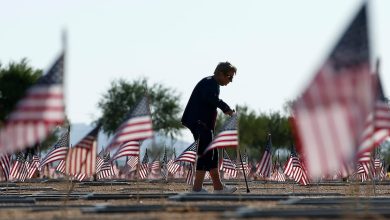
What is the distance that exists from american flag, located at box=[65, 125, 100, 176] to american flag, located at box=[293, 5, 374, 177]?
4099mm

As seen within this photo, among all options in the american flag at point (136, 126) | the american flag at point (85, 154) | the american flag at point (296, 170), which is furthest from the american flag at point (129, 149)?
the american flag at point (296, 170)

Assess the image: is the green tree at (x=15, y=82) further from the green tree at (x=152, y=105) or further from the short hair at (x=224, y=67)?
the short hair at (x=224, y=67)

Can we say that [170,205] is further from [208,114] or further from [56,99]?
[208,114]

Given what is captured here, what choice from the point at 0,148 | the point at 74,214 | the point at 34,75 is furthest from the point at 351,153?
the point at 34,75

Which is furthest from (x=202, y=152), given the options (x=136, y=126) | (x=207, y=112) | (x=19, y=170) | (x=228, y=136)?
(x=19, y=170)

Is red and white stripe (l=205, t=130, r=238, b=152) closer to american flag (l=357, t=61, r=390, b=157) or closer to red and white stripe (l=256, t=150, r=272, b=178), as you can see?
american flag (l=357, t=61, r=390, b=157)

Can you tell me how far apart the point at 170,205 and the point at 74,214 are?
1725mm

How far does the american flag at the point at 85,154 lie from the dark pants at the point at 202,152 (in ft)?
7.02

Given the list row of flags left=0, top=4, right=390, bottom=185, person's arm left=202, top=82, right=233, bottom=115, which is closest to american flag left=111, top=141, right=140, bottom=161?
row of flags left=0, top=4, right=390, bottom=185

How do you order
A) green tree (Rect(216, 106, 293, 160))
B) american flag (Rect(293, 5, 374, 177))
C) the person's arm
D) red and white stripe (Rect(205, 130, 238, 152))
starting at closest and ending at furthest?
american flag (Rect(293, 5, 374, 177)), red and white stripe (Rect(205, 130, 238, 152)), the person's arm, green tree (Rect(216, 106, 293, 160))

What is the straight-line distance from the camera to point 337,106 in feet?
39.8

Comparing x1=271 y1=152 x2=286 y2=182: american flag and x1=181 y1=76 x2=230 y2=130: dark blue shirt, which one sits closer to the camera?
x1=181 y1=76 x2=230 y2=130: dark blue shirt

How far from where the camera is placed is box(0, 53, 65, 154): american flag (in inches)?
546

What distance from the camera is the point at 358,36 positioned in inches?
488
